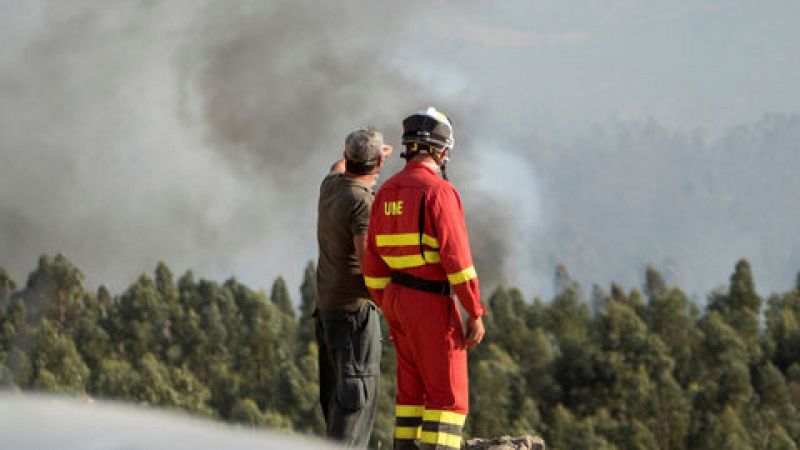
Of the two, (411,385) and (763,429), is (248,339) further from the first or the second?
(411,385)

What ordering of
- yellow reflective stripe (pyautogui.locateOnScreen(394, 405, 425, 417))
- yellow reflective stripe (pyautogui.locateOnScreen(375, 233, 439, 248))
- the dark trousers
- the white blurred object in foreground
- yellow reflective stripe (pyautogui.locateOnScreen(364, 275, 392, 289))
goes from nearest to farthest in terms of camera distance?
1. the white blurred object in foreground
2. yellow reflective stripe (pyautogui.locateOnScreen(375, 233, 439, 248))
3. yellow reflective stripe (pyautogui.locateOnScreen(394, 405, 425, 417))
4. yellow reflective stripe (pyautogui.locateOnScreen(364, 275, 392, 289))
5. the dark trousers

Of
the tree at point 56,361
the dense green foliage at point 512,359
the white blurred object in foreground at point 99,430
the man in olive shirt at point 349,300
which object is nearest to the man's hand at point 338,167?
the man in olive shirt at point 349,300

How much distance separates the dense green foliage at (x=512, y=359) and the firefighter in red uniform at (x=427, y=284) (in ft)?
186

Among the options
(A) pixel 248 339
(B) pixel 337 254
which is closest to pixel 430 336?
(B) pixel 337 254

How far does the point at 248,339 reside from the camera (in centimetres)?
7781

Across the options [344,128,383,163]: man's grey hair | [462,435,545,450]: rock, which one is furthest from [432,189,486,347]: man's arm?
[462,435,545,450]: rock

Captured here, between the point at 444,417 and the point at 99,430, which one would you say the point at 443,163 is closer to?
the point at 444,417

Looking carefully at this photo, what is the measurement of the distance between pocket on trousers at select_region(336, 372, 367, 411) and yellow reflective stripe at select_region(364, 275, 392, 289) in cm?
→ 72

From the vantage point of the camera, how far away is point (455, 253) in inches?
222

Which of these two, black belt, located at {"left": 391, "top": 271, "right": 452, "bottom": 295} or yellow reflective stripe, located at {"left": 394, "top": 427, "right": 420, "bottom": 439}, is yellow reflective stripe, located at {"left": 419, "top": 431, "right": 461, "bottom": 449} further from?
black belt, located at {"left": 391, "top": 271, "right": 452, "bottom": 295}

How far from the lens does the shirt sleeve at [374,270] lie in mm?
6055

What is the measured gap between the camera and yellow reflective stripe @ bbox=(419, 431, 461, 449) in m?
5.71

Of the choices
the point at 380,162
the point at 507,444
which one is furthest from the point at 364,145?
the point at 507,444

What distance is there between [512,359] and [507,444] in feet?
224
